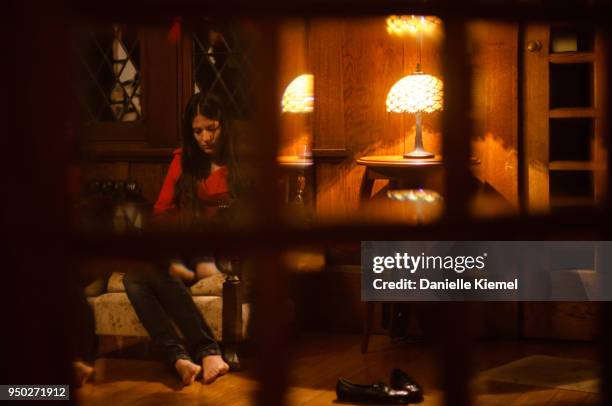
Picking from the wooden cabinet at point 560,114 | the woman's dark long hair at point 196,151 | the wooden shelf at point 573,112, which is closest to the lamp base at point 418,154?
the wooden cabinet at point 560,114

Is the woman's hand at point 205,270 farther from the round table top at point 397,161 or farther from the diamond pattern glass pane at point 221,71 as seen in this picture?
the diamond pattern glass pane at point 221,71

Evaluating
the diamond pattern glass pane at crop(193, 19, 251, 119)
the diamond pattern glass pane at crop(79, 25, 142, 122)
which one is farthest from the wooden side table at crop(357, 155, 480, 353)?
the diamond pattern glass pane at crop(79, 25, 142, 122)

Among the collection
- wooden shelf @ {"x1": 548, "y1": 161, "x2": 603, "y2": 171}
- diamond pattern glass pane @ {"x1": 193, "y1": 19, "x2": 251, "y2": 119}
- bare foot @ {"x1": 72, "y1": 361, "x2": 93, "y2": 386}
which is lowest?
bare foot @ {"x1": 72, "y1": 361, "x2": 93, "y2": 386}

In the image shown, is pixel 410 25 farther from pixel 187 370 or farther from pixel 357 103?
pixel 187 370

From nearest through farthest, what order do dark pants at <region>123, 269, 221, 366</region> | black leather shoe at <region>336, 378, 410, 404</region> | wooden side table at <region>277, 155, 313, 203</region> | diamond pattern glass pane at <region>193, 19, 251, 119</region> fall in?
black leather shoe at <region>336, 378, 410, 404</region> < dark pants at <region>123, 269, 221, 366</region> < wooden side table at <region>277, 155, 313, 203</region> < diamond pattern glass pane at <region>193, 19, 251, 119</region>

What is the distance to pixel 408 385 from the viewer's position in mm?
3121

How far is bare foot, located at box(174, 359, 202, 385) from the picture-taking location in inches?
133

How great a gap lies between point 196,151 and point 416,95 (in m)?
1.07

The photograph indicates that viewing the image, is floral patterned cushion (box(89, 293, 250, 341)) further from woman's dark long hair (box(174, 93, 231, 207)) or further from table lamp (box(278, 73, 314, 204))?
table lamp (box(278, 73, 314, 204))

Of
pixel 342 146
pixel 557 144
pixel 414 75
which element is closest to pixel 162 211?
pixel 342 146

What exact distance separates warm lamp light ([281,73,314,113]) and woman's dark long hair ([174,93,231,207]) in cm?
42

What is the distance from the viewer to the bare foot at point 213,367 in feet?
11.1

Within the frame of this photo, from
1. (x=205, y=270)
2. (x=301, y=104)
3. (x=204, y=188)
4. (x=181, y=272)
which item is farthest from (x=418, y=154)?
(x=181, y=272)

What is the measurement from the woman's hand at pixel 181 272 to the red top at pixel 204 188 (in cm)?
26
